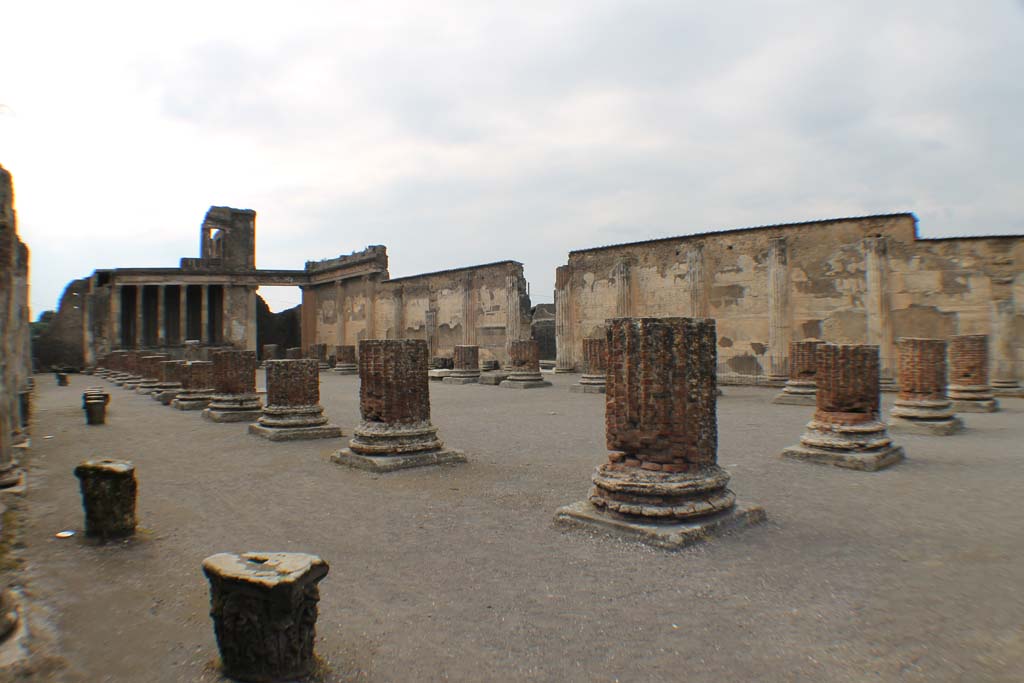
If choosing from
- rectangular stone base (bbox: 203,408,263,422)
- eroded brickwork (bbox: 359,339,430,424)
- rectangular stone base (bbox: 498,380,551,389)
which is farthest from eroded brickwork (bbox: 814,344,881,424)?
rectangular stone base (bbox: 498,380,551,389)

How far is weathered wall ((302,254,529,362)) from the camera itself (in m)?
24.4

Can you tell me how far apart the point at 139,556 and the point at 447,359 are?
20.3m

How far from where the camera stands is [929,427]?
341 inches

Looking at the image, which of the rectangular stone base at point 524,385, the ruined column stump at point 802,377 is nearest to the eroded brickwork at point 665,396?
the ruined column stump at point 802,377

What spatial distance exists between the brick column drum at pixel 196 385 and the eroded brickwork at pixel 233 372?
2.33 m

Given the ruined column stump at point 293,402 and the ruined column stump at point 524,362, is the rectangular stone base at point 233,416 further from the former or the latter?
the ruined column stump at point 524,362

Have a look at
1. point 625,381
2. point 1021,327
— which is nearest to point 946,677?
point 625,381

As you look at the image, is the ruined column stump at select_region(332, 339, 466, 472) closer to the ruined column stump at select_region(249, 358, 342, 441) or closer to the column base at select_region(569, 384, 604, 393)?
the ruined column stump at select_region(249, 358, 342, 441)

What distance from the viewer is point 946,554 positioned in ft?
12.4

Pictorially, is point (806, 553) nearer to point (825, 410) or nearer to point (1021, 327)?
point (825, 410)

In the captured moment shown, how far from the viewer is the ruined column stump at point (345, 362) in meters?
25.9

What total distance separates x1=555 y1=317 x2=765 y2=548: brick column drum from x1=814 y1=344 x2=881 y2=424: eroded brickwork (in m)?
2.94

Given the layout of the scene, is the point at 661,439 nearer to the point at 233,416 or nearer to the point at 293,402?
the point at 293,402

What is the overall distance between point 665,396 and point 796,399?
914 centimetres
